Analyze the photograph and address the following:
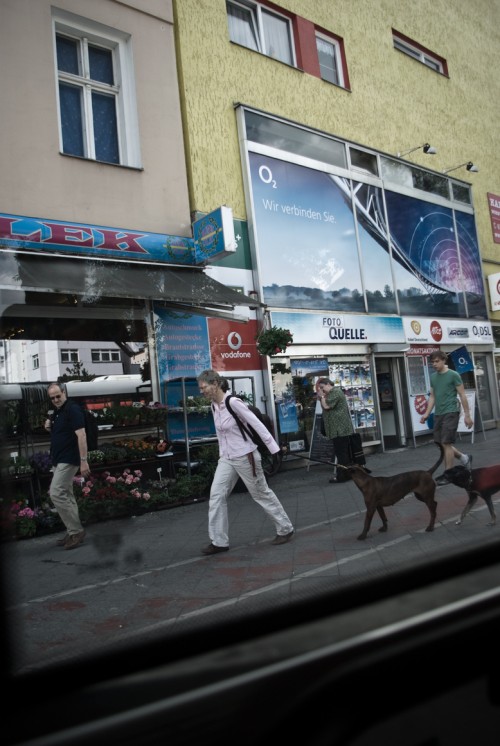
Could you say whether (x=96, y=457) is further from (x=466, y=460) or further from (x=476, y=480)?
(x=476, y=480)

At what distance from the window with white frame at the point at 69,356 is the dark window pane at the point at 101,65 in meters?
3.86

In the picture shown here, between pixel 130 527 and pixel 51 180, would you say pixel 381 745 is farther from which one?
pixel 51 180

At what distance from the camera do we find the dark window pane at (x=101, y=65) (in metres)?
7.42

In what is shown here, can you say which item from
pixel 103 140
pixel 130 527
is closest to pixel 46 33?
pixel 103 140

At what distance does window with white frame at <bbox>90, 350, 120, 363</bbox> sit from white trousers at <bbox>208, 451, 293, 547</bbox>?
3181 mm

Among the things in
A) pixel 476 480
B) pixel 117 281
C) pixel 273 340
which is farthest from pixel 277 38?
pixel 476 480

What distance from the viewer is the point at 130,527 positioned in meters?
5.21

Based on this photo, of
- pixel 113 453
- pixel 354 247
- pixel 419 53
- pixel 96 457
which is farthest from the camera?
pixel 419 53

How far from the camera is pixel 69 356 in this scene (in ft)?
21.2

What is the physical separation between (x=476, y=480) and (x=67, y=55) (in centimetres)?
731

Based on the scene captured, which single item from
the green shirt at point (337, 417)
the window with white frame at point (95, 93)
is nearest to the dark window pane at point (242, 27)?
the window with white frame at point (95, 93)

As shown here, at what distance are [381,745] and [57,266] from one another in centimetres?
620

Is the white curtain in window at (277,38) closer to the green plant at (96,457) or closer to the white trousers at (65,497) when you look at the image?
the green plant at (96,457)

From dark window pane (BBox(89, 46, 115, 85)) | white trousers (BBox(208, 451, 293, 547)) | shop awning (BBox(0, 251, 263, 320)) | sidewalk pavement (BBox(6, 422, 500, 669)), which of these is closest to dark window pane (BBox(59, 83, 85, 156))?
dark window pane (BBox(89, 46, 115, 85))
